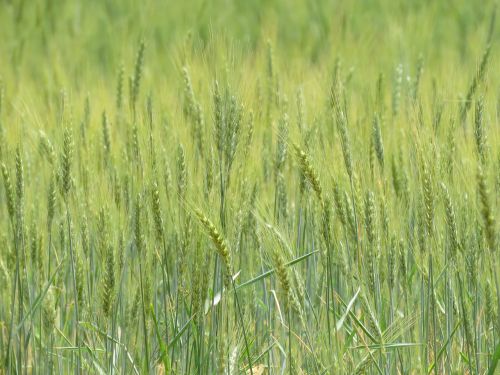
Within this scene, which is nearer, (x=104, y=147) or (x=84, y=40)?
(x=104, y=147)

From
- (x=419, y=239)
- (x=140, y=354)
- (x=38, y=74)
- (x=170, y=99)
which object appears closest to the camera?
(x=419, y=239)

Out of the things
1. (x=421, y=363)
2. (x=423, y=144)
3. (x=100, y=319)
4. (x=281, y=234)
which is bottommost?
(x=421, y=363)

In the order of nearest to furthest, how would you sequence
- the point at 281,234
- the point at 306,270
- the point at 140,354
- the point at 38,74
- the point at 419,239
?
the point at 281,234
the point at 419,239
the point at 140,354
the point at 306,270
the point at 38,74

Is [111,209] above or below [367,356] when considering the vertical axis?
above

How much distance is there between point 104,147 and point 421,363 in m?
1.31

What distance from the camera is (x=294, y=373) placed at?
2238 mm

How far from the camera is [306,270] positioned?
291cm

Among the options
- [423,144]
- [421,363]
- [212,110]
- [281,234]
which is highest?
[212,110]

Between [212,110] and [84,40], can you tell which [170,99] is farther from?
[84,40]

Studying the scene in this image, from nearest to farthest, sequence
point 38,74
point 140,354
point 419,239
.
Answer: point 419,239, point 140,354, point 38,74

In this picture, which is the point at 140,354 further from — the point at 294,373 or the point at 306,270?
the point at 306,270

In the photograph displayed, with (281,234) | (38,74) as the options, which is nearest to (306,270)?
(281,234)

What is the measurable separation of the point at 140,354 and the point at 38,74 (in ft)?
15.4

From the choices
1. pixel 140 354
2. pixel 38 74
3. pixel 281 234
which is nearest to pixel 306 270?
pixel 140 354
